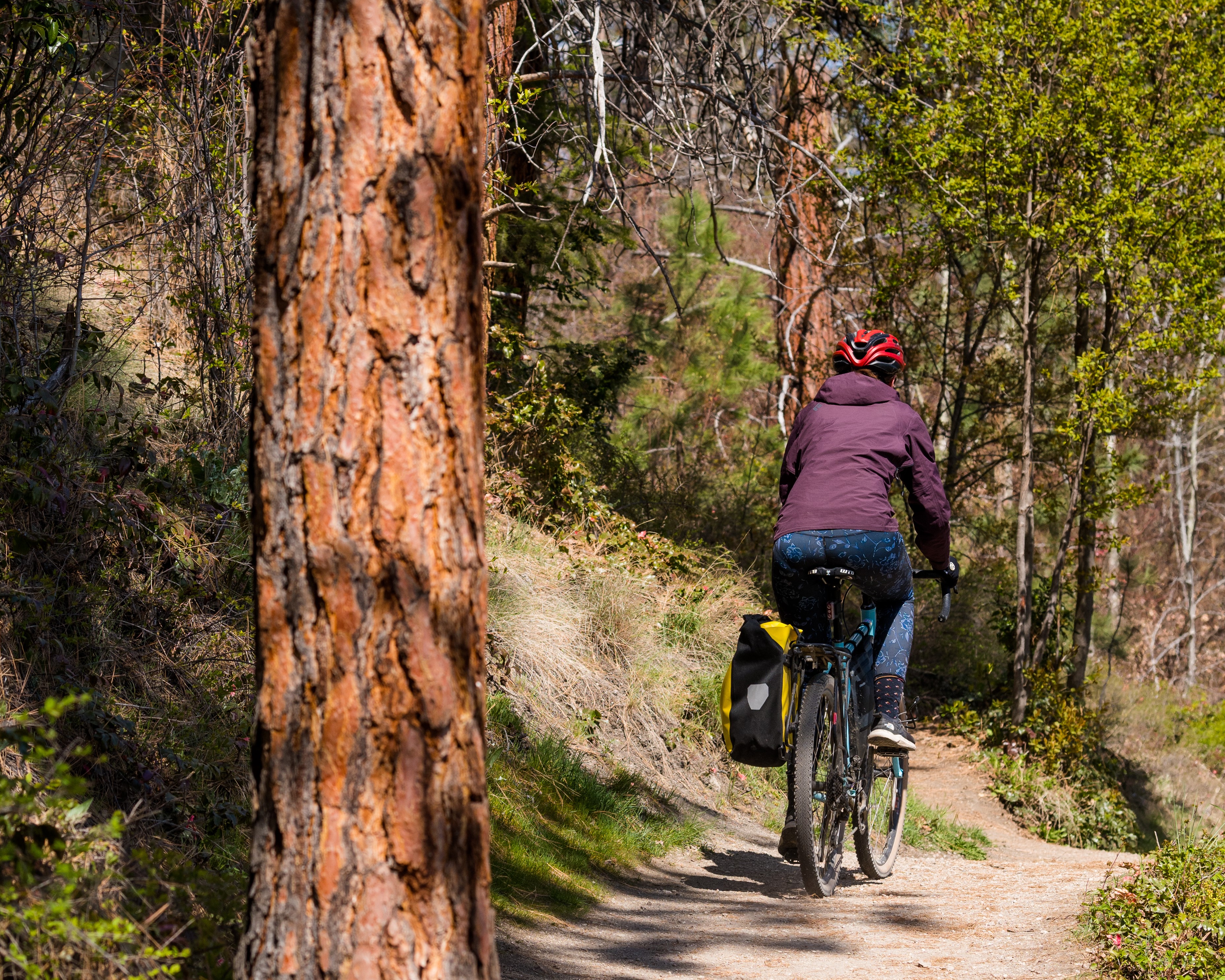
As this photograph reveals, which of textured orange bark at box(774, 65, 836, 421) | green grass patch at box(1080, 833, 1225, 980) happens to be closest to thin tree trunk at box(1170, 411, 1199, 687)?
textured orange bark at box(774, 65, 836, 421)

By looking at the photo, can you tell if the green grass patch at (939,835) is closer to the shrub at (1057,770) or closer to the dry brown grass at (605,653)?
the dry brown grass at (605,653)

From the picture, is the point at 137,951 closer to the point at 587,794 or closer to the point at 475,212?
the point at 475,212

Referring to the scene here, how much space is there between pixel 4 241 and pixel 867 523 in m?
3.92

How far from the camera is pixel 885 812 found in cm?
582

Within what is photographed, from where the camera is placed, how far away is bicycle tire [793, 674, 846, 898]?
15.8 ft

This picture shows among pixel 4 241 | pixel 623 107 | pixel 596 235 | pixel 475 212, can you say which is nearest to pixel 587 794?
pixel 4 241

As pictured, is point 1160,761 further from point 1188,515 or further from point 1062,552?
point 1188,515

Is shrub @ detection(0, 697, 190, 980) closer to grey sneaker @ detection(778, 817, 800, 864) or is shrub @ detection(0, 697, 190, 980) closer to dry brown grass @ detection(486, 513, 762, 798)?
grey sneaker @ detection(778, 817, 800, 864)

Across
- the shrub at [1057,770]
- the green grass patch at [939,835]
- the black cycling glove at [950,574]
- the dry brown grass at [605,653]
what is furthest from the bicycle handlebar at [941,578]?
the shrub at [1057,770]

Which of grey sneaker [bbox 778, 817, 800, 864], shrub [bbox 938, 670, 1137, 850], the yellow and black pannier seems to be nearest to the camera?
the yellow and black pannier

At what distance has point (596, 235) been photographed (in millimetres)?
10570

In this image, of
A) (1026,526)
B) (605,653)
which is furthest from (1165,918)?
(1026,526)

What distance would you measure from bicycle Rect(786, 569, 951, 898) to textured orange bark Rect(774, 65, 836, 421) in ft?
24.2

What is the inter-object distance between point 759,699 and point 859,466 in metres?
1.11
